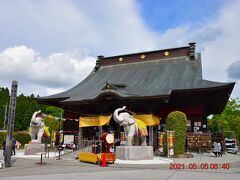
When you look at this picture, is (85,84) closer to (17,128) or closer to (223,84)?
(223,84)

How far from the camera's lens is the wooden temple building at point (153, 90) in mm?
22438

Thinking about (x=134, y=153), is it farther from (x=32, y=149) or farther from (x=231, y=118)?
(x=231, y=118)

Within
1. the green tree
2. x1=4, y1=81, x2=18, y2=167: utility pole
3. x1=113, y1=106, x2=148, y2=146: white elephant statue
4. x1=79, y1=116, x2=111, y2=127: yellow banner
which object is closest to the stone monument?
x1=79, y1=116, x2=111, y2=127: yellow banner

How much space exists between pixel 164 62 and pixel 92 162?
18185 mm

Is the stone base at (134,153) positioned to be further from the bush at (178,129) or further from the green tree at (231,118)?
the green tree at (231,118)

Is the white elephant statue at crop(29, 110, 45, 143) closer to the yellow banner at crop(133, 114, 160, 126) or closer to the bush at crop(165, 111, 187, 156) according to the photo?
the yellow banner at crop(133, 114, 160, 126)

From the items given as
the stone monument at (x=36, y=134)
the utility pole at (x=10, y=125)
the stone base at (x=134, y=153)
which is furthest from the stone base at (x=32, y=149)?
the stone base at (x=134, y=153)

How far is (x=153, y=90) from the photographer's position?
23.4 meters

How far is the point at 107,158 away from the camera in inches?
563

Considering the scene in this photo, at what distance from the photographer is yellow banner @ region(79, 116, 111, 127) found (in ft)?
78.4

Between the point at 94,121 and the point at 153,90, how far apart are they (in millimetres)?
6162

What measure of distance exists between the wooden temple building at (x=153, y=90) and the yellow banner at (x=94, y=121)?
0.48 ft

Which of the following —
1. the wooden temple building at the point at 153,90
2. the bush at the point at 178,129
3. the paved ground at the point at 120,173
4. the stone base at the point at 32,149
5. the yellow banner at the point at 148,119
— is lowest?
the paved ground at the point at 120,173

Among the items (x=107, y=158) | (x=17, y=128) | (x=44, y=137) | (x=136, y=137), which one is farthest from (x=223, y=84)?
(x=17, y=128)
